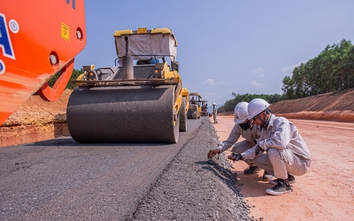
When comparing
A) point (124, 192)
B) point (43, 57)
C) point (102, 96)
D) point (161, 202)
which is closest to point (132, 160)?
point (124, 192)

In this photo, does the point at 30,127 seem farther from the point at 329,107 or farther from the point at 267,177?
the point at 329,107

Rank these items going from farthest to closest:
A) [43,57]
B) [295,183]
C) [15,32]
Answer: [295,183] → [43,57] → [15,32]

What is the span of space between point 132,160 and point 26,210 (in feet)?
5.63

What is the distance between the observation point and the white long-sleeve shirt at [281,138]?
2943 millimetres

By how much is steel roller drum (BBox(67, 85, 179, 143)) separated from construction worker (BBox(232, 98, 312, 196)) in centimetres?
196

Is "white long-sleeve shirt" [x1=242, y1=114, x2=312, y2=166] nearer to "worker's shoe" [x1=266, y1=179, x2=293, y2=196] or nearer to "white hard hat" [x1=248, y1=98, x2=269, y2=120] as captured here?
"white hard hat" [x1=248, y1=98, x2=269, y2=120]

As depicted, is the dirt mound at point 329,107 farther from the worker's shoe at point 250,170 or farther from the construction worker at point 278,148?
the construction worker at point 278,148

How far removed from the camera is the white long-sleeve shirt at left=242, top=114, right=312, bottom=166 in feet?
9.66

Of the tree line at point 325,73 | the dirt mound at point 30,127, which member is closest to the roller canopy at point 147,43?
the dirt mound at point 30,127

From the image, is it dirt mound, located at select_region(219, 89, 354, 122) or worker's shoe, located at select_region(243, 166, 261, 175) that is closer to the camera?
worker's shoe, located at select_region(243, 166, 261, 175)

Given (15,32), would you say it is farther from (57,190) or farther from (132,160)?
(132,160)

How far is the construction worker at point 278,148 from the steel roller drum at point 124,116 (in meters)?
1.96

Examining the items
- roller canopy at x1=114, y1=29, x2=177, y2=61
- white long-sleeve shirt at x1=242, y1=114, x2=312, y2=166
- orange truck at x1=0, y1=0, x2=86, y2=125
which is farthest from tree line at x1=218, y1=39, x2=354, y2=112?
orange truck at x1=0, y1=0, x2=86, y2=125

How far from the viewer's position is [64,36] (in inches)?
68.7
